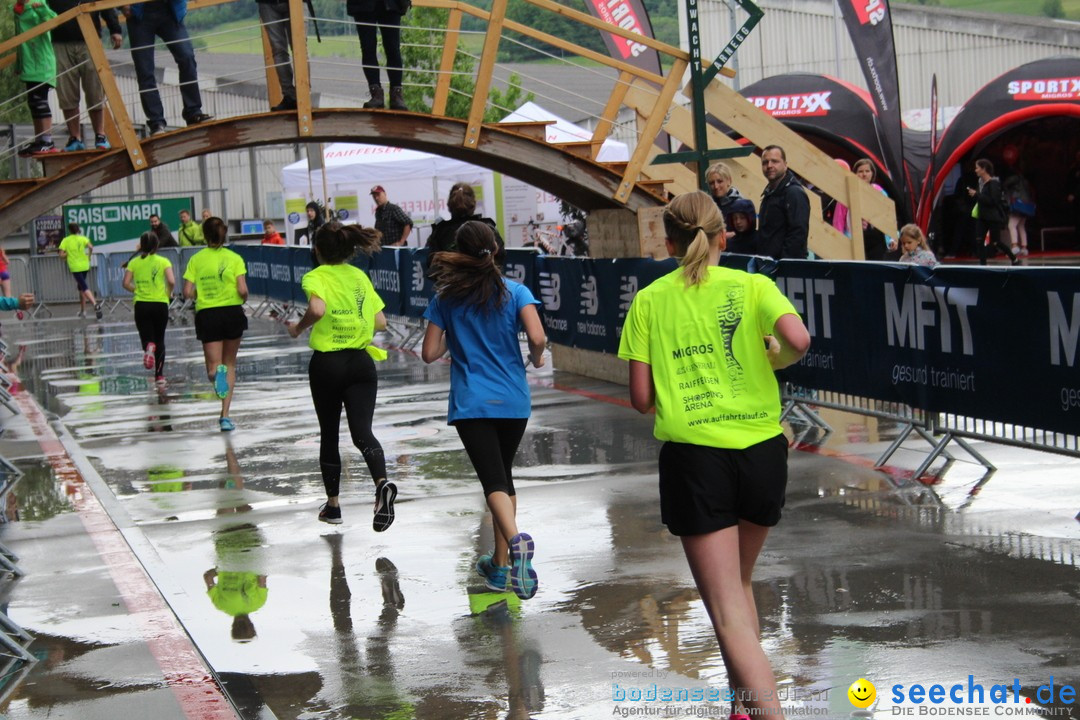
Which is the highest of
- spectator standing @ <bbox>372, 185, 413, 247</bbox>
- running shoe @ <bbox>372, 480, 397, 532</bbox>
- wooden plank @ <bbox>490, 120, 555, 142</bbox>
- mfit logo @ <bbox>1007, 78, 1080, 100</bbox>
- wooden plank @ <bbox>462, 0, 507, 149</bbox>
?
mfit logo @ <bbox>1007, 78, 1080, 100</bbox>

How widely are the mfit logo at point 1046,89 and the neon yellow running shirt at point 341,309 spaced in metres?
19.4

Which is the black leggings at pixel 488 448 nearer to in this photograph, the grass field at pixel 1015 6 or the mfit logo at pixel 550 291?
the mfit logo at pixel 550 291

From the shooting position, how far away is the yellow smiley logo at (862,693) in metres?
4.96

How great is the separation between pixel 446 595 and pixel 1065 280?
3884 mm

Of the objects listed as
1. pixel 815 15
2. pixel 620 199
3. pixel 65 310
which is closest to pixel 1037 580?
pixel 620 199

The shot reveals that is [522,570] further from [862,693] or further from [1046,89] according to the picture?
[1046,89]

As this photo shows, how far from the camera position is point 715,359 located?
14.9 ft

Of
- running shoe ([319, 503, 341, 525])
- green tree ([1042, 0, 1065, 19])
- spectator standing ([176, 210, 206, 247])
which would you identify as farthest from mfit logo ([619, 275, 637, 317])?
green tree ([1042, 0, 1065, 19])

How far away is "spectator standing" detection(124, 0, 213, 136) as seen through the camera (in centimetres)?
1329

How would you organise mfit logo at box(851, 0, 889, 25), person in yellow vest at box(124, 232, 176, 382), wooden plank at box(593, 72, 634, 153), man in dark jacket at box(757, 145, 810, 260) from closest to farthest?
man in dark jacket at box(757, 145, 810, 260)
wooden plank at box(593, 72, 634, 153)
person in yellow vest at box(124, 232, 176, 382)
mfit logo at box(851, 0, 889, 25)

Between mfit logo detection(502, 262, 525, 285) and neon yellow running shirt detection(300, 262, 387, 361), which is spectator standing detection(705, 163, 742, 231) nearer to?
neon yellow running shirt detection(300, 262, 387, 361)

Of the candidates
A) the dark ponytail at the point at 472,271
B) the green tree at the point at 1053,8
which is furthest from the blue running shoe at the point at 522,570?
the green tree at the point at 1053,8

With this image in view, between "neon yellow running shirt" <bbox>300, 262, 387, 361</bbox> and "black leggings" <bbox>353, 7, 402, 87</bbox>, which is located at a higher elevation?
"black leggings" <bbox>353, 7, 402, 87</bbox>

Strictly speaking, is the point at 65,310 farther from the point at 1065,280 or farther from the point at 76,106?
the point at 1065,280
